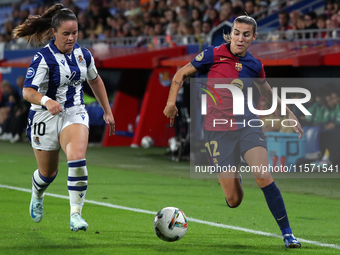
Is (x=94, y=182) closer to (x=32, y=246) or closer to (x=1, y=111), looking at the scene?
(x=32, y=246)

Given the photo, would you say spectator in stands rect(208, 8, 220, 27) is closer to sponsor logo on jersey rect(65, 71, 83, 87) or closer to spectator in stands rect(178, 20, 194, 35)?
spectator in stands rect(178, 20, 194, 35)

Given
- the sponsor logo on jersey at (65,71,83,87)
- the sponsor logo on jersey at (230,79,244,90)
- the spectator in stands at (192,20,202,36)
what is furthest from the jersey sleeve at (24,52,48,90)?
the spectator in stands at (192,20,202,36)

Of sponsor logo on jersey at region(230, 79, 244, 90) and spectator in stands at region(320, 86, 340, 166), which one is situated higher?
sponsor logo on jersey at region(230, 79, 244, 90)

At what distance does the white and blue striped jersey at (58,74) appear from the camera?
5.32 m

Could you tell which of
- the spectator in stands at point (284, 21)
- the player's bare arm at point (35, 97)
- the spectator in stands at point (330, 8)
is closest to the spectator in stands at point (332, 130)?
the spectator in stands at point (330, 8)

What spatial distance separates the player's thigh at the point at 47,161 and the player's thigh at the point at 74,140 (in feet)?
0.70

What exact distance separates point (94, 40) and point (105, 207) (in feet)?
41.4

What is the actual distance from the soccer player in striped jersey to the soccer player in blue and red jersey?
3.03 ft

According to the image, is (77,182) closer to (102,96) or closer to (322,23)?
(102,96)

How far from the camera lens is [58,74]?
538 centimetres

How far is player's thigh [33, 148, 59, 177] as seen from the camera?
5.56 metres

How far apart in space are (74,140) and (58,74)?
623 millimetres

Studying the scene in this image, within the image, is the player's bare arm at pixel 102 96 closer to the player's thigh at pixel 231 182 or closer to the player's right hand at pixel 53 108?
the player's right hand at pixel 53 108

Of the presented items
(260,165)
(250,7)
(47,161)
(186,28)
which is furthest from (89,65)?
(186,28)
